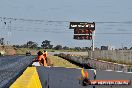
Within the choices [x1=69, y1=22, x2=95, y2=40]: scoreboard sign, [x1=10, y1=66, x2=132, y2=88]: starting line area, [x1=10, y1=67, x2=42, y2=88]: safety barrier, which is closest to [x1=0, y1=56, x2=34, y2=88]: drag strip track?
[x1=10, y1=66, x2=132, y2=88]: starting line area

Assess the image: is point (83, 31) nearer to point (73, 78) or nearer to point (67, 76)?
point (67, 76)

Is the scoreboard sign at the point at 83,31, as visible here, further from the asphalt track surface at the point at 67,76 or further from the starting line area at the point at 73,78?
the asphalt track surface at the point at 67,76

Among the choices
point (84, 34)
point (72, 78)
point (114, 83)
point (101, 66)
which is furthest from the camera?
point (84, 34)

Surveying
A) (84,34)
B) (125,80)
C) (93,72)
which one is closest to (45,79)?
(93,72)

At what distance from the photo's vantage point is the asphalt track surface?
17.2 meters

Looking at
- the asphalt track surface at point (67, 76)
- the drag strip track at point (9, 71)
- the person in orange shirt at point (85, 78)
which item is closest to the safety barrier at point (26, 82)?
the drag strip track at point (9, 71)

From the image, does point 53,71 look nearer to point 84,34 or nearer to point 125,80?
point 125,80

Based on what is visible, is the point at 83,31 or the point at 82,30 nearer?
the point at 83,31

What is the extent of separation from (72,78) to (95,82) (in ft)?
4.06

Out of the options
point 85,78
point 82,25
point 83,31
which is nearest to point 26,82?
point 85,78

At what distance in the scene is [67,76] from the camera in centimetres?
1836

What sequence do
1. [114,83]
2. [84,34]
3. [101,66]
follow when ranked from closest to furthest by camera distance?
1. [114,83]
2. [101,66]
3. [84,34]

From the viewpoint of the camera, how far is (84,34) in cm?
9488

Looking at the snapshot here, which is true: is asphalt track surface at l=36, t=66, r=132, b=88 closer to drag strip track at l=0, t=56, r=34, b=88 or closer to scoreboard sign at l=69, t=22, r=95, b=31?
drag strip track at l=0, t=56, r=34, b=88
